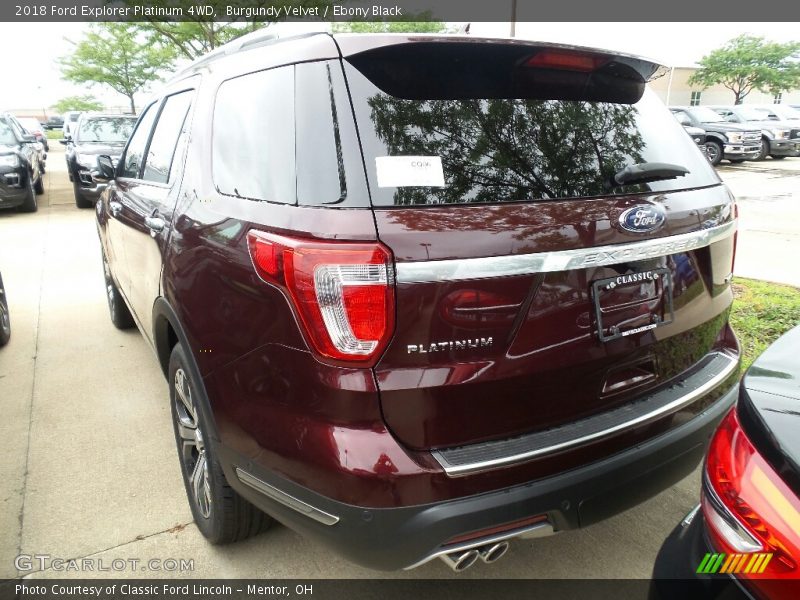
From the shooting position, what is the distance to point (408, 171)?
1.65 meters

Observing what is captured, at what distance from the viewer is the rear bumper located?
160 centimetres

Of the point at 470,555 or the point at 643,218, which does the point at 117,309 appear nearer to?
the point at 470,555

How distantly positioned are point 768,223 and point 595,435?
8817 millimetres

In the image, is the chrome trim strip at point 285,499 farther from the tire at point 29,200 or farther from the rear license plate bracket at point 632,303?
the tire at point 29,200

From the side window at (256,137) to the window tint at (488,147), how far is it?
276 mm

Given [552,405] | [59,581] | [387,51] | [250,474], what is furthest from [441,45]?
[59,581]

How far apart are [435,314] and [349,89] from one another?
2.28ft

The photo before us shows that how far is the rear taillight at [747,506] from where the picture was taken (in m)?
1.11

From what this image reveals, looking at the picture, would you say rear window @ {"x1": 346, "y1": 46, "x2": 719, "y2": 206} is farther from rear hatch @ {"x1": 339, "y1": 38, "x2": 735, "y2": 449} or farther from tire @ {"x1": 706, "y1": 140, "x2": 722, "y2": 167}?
tire @ {"x1": 706, "y1": 140, "x2": 722, "y2": 167}

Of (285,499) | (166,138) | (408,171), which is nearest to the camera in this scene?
(408,171)

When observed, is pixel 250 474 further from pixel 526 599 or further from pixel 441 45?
pixel 441 45

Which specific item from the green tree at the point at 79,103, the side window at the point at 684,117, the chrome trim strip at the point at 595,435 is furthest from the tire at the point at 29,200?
the green tree at the point at 79,103

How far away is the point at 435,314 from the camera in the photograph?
155cm

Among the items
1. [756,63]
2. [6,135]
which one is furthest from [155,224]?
[756,63]
